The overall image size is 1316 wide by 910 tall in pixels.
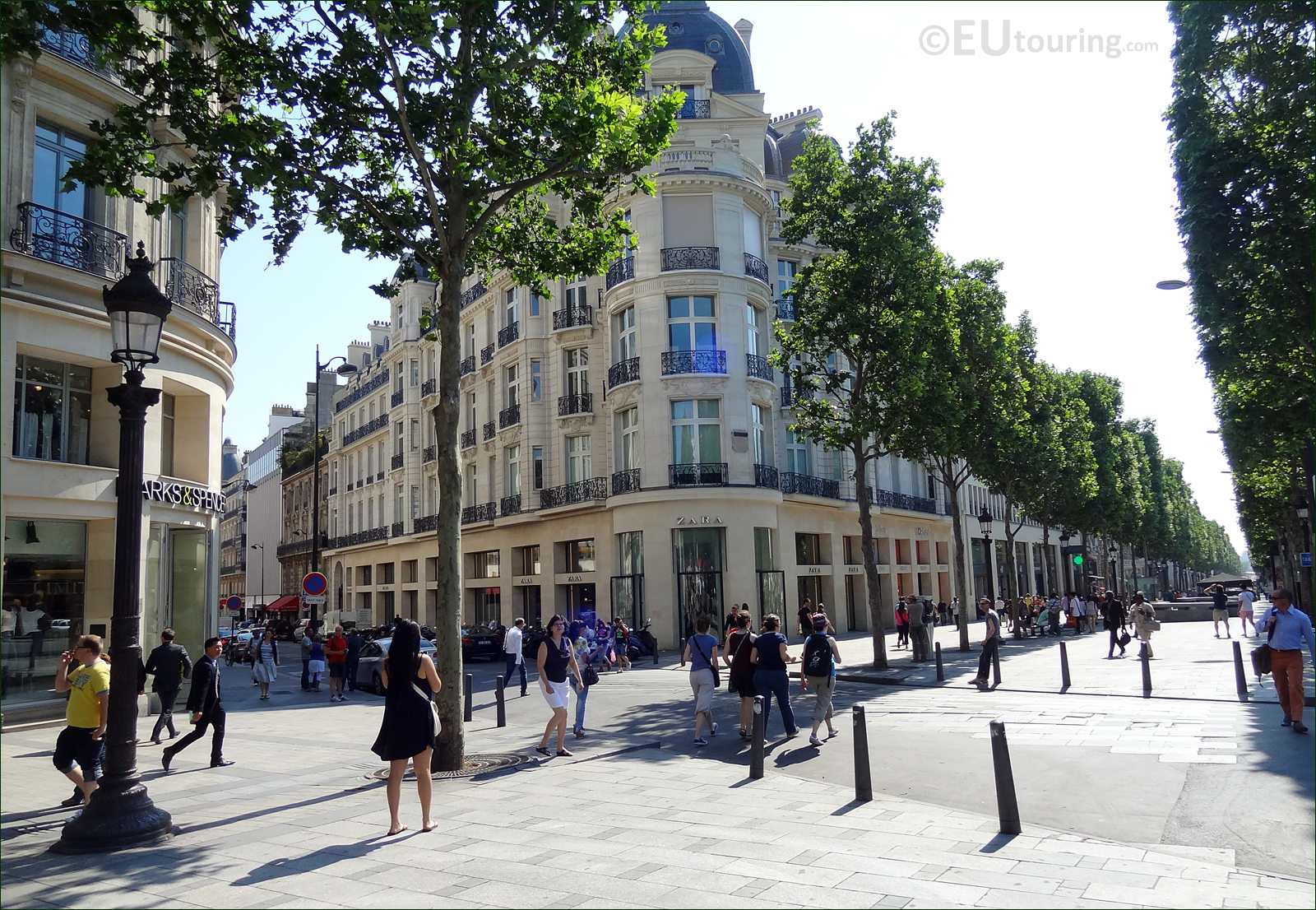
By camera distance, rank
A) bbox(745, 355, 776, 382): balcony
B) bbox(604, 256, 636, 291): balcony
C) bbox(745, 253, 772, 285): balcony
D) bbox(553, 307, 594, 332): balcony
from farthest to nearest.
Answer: bbox(553, 307, 594, 332): balcony → bbox(745, 253, 772, 285): balcony → bbox(604, 256, 636, 291): balcony → bbox(745, 355, 776, 382): balcony

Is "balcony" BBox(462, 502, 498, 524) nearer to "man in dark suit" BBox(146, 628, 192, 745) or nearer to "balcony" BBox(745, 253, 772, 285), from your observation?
"balcony" BBox(745, 253, 772, 285)

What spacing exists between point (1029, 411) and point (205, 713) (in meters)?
30.6

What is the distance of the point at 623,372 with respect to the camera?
3312cm

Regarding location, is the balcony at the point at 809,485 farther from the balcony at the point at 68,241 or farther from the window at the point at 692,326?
the balcony at the point at 68,241

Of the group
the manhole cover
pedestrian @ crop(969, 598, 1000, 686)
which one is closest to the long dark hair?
the manhole cover

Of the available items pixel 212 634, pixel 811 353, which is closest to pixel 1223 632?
pixel 811 353

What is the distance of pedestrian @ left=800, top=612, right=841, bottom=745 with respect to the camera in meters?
12.1

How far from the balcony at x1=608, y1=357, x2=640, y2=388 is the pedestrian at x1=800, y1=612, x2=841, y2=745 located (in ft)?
68.6

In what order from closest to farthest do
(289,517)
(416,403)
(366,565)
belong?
(416,403) → (366,565) → (289,517)

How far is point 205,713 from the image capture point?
37.3 feet

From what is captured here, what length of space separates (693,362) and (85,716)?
25.0 metres

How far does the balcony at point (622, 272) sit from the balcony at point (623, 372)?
2.94 m

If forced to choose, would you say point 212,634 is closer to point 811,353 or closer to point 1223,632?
point 811,353

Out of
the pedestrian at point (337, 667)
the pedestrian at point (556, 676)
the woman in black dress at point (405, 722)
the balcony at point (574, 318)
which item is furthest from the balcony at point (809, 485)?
the woman in black dress at point (405, 722)
